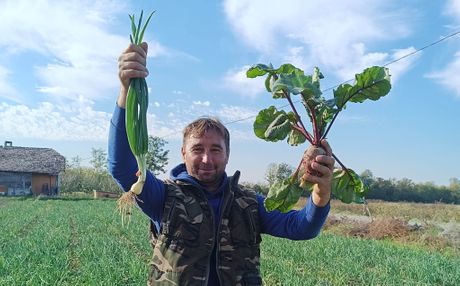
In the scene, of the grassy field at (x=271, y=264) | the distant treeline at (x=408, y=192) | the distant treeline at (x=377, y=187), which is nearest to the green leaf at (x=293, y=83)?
the grassy field at (x=271, y=264)

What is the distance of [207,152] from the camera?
2.18m

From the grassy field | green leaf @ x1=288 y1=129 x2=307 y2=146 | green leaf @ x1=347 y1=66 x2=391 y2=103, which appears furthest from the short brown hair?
the grassy field

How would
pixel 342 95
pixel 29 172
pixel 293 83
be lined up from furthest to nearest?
pixel 29 172, pixel 342 95, pixel 293 83

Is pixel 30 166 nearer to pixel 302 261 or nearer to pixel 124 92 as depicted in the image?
pixel 302 261

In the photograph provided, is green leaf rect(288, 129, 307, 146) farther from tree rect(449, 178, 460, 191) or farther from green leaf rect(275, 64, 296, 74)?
tree rect(449, 178, 460, 191)

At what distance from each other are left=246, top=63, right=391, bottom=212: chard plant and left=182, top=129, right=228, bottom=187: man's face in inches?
→ 11.6

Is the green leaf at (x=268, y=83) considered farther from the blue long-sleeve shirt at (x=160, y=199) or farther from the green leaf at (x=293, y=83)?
the blue long-sleeve shirt at (x=160, y=199)

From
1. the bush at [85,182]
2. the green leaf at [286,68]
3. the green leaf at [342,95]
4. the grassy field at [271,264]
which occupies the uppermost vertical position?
the bush at [85,182]

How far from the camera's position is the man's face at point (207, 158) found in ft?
7.14

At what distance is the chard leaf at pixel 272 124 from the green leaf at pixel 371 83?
278mm

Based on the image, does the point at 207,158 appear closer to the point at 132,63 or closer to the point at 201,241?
the point at 201,241

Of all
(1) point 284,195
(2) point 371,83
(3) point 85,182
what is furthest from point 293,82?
(3) point 85,182

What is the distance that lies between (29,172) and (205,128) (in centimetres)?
3729

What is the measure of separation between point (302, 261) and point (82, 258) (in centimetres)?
355
